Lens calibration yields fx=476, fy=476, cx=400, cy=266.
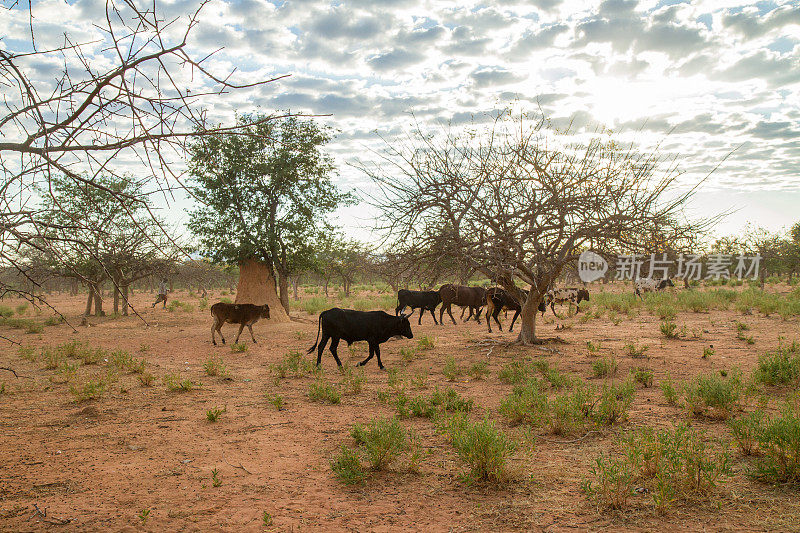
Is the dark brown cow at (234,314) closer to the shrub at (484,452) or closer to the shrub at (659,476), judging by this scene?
the shrub at (484,452)

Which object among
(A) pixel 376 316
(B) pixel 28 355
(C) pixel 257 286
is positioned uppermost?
(C) pixel 257 286

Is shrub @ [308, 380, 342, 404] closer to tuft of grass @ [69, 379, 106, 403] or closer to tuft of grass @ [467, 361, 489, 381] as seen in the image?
tuft of grass @ [467, 361, 489, 381]

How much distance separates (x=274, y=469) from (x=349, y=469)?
0.96 meters

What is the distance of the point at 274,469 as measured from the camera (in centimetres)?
530

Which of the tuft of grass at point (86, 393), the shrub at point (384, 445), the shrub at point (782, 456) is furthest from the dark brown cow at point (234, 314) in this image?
the shrub at point (782, 456)

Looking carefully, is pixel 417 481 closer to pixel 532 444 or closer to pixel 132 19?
pixel 532 444

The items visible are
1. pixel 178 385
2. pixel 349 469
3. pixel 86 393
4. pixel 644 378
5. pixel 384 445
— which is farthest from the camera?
pixel 178 385

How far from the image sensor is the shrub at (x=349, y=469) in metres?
4.81

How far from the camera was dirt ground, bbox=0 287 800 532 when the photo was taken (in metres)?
4.08

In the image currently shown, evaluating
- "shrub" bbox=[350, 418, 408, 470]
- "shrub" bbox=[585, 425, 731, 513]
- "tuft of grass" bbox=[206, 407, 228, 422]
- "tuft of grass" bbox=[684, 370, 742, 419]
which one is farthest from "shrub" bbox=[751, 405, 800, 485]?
"tuft of grass" bbox=[206, 407, 228, 422]

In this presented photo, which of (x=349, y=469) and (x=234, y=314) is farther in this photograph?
(x=234, y=314)

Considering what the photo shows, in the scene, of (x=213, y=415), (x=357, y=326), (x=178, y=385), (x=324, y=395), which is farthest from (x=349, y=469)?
(x=357, y=326)

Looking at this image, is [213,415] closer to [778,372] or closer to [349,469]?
[349,469]

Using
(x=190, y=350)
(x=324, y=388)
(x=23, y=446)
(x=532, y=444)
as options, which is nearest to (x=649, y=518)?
(x=532, y=444)
